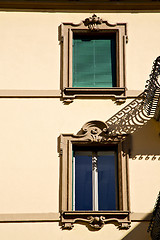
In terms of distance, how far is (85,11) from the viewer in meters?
18.9

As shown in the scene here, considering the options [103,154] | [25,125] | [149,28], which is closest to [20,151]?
[25,125]

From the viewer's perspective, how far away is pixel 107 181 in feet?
55.6

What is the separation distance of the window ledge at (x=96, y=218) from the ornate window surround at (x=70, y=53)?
2.93 metres

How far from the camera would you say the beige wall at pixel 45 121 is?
1631 centimetres

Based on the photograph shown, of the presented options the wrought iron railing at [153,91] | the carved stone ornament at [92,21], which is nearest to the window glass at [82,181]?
the wrought iron railing at [153,91]

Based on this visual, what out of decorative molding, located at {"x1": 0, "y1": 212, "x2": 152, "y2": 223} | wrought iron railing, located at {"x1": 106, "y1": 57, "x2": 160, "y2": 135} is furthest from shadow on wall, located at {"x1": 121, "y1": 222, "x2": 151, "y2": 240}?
wrought iron railing, located at {"x1": 106, "y1": 57, "x2": 160, "y2": 135}

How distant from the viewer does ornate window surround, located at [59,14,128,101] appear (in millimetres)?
17719

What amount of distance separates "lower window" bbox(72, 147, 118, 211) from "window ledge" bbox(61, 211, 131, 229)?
35cm

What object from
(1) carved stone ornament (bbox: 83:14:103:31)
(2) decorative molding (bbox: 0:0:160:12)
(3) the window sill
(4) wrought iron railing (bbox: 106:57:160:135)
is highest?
(2) decorative molding (bbox: 0:0:160:12)

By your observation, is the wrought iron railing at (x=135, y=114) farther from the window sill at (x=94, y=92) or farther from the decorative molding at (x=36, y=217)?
the decorative molding at (x=36, y=217)

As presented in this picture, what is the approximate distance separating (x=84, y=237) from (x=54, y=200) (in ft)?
3.55

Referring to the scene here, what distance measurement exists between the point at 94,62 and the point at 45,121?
2071 millimetres

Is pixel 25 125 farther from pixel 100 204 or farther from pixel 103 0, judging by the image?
pixel 103 0

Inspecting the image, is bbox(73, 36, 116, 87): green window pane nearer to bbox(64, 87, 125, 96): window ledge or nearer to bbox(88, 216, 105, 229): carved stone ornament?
bbox(64, 87, 125, 96): window ledge
